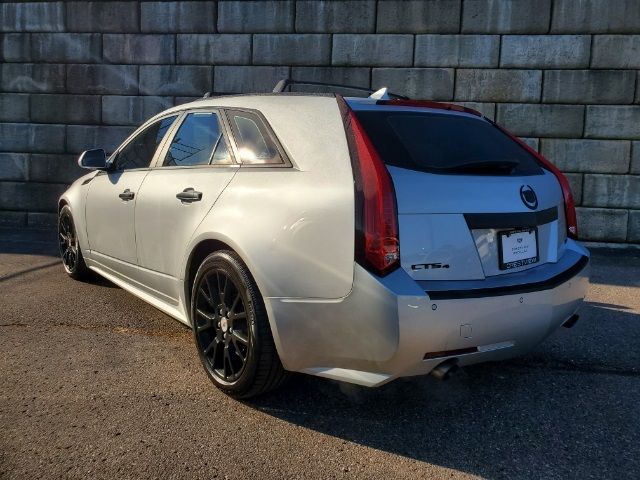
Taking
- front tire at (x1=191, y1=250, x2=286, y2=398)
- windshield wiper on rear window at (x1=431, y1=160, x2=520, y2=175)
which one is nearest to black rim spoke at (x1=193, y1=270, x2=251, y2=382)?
front tire at (x1=191, y1=250, x2=286, y2=398)

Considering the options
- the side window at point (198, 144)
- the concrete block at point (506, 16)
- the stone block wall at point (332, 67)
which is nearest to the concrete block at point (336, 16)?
the stone block wall at point (332, 67)

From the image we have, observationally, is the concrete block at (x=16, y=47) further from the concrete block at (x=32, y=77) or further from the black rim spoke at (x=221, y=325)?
the black rim spoke at (x=221, y=325)

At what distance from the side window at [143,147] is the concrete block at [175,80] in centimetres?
389

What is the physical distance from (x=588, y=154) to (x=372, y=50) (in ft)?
9.76

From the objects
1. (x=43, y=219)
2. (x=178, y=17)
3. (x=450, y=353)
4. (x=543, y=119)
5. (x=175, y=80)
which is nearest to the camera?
(x=450, y=353)

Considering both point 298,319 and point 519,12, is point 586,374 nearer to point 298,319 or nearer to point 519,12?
point 298,319

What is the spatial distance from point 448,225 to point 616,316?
2803mm

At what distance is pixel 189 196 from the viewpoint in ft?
11.0

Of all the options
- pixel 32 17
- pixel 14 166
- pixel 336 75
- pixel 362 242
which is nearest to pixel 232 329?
pixel 362 242

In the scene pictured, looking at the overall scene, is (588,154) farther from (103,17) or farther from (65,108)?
(65,108)

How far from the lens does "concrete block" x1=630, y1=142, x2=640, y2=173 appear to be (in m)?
7.32

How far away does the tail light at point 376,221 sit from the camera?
2449 mm

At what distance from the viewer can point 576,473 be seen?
8.00 feet

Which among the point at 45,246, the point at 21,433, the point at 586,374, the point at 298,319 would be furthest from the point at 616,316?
the point at 45,246
